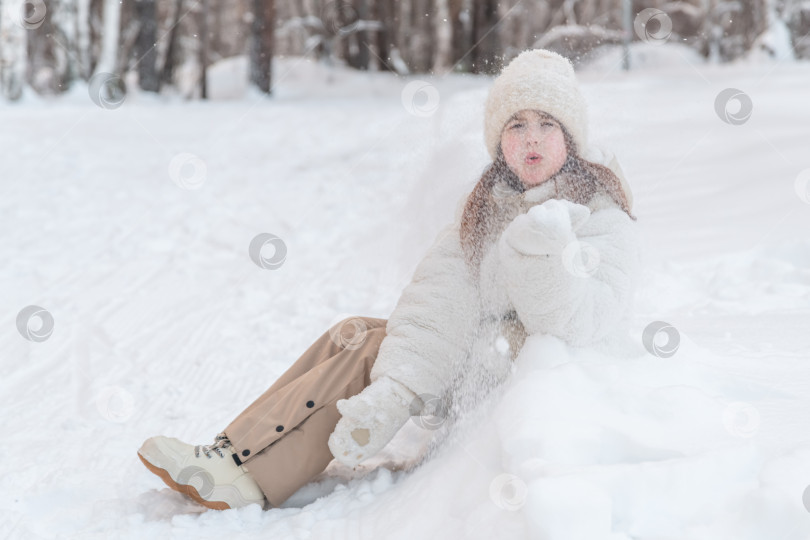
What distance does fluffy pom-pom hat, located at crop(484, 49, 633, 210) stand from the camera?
2199 millimetres

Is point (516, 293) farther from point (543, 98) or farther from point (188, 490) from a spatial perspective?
point (188, 490)

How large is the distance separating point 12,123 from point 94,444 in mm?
7087

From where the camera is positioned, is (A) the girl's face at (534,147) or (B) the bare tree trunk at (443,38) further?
(B) the bare tree trunk at (443,38)

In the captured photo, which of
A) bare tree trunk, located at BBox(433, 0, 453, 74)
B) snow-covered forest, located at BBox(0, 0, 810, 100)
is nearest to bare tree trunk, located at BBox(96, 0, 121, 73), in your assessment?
snow-covered forest, located at BBox(0, 0, 810, 100)

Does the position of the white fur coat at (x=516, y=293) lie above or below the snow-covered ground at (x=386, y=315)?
above

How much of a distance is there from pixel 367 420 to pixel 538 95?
0.87m

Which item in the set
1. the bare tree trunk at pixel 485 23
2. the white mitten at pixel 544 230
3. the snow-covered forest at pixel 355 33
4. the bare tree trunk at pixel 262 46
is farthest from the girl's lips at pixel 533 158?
the bare tree trunk at pixel 485 23

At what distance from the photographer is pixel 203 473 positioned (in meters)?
2.16

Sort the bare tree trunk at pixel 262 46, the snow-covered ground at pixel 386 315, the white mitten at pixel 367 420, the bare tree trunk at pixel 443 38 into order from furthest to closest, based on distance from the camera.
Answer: the bare tree trunk at pixel 443 38, the bare tree trunk at pixel 262 46, the white mitten at pixel 367 420, the snow-covered ground at pixel 386 315

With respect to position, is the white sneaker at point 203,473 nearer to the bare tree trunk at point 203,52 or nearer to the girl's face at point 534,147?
the girl's face at point 534,147

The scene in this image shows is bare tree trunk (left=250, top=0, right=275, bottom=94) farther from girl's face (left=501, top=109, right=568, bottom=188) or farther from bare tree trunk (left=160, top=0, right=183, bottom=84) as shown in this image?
girl's face (left=501, top=109, right=568, bottom=188)

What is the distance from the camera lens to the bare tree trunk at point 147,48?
13.7 metres

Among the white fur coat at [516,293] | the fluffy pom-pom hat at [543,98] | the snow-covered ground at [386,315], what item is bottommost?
the snow-covered ground at [386,315]

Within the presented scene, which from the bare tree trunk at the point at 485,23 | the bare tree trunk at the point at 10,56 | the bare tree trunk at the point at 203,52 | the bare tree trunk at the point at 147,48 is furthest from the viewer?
the bare tree trunk at the point at 485,23
